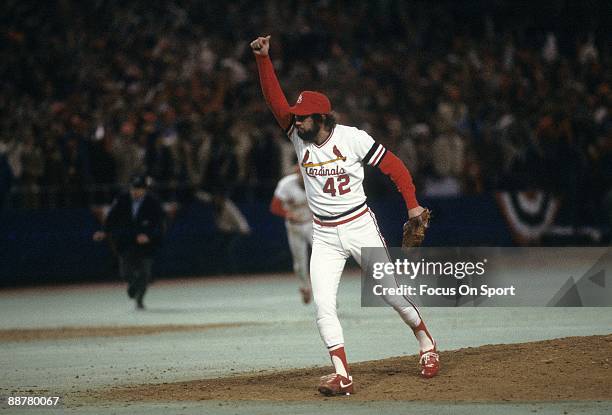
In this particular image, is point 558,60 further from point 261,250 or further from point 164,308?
point 164,308

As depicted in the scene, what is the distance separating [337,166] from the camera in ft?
32.2

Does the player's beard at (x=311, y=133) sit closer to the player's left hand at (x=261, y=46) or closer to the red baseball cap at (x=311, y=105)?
the red baseball cap at (x=311, y=105)

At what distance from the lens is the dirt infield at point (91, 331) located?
1577 centimetres

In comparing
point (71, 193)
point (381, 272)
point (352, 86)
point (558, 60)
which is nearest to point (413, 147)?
point (352, 86)

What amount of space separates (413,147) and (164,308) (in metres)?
7.56

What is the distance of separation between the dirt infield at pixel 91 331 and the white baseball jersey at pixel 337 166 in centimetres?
657

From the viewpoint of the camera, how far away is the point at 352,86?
26.9m

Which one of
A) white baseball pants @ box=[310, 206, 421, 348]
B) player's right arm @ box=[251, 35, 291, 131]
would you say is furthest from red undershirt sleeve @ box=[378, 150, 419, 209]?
player's right arm @ box=[251, 35, 291, 131]

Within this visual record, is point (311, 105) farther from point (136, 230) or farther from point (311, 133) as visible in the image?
point (136, 230)

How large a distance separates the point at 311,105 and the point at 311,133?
0.24 m

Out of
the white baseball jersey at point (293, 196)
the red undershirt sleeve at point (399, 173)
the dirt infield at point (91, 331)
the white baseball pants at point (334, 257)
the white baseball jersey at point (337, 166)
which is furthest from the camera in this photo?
the white baseball jersey at point (293, 196)

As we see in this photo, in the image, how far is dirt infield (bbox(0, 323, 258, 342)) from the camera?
51.7 ft

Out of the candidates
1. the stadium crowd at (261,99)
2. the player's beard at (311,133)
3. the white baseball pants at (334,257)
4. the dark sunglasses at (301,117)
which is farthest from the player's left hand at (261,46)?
the stadium crowd at (261,99)

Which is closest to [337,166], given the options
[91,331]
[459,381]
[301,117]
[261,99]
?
[301,117]
